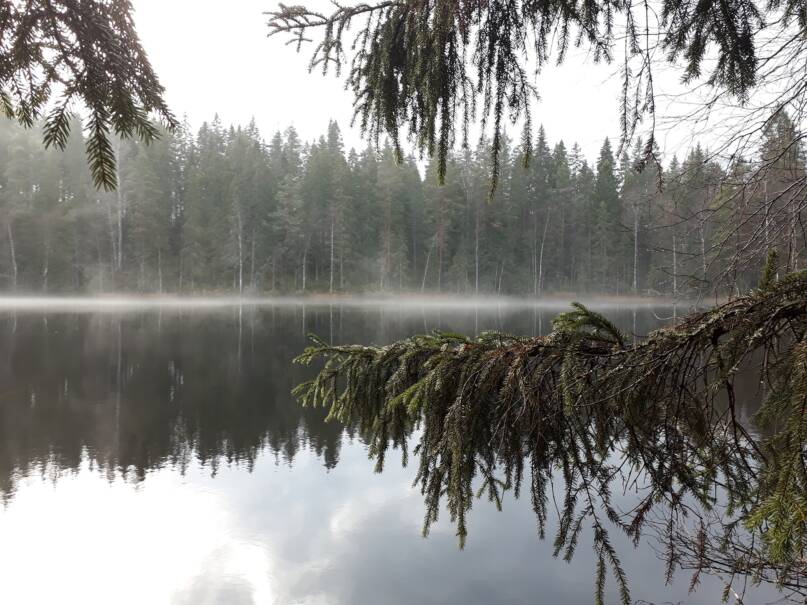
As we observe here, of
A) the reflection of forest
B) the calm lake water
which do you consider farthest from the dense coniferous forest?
the calm lake water

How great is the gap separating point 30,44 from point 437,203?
46.8m

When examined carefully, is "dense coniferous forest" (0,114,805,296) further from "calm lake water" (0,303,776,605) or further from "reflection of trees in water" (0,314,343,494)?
"calm lake water" (0,303,776,605)

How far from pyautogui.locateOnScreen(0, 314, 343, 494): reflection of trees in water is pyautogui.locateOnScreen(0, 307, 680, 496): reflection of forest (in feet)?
0.10

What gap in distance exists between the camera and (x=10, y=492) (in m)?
7.91

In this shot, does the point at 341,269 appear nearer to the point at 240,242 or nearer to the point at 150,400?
the point at 240,242

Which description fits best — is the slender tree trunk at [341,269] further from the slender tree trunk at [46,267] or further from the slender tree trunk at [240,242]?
the slender tree trunk at [46,267]

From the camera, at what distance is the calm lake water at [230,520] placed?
5.99 m

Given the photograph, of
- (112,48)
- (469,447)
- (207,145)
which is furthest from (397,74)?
(207,145)

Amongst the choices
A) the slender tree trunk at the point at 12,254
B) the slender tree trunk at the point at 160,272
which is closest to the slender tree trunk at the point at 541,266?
the slender tree trunk at the point at 160,272

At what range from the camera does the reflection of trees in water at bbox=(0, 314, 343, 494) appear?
976 cm

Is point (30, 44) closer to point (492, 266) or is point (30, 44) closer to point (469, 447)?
point (469, 447)

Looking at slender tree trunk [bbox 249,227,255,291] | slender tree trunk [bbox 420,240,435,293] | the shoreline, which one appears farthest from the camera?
slender tree trunk [bbox 420,240,435,293]

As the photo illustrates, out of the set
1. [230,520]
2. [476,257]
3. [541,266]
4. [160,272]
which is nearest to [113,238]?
[160,272]

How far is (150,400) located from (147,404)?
40cm
